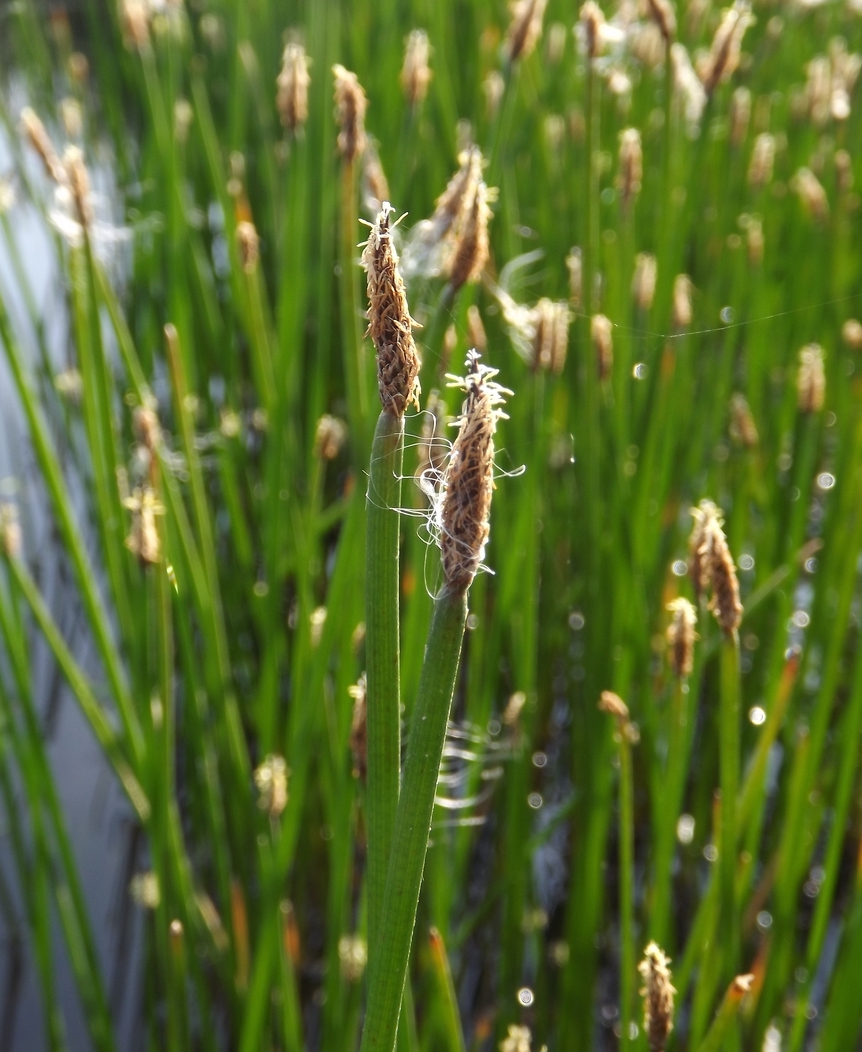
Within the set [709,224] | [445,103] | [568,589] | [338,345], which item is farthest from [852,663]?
[445,103]

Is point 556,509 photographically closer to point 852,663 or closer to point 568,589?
point 568,589

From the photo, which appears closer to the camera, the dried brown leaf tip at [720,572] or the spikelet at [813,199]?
the dried brown leaf tip at [720,572]

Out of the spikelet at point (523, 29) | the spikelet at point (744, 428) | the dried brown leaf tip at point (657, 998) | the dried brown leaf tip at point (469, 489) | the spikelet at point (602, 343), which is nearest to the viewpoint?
the dried brown leaf tip at point (469, 489)

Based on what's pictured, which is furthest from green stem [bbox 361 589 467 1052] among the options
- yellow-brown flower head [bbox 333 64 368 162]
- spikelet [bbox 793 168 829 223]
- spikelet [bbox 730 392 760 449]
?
spikelet [bbox 793 168 829 223]

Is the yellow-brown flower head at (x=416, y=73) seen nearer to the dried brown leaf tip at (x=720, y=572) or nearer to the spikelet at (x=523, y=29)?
the spikelet at (x=523, y=29)

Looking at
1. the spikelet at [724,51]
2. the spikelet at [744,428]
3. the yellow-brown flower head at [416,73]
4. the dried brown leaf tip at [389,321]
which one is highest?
the spikelet at [724,51]

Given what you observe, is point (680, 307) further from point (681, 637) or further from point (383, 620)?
point (383, 620)

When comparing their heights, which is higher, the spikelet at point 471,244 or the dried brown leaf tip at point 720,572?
the spikelet at point 471,244

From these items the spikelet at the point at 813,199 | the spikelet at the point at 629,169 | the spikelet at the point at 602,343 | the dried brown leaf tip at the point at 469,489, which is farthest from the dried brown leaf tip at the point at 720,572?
the spikelet at the point at 813,199

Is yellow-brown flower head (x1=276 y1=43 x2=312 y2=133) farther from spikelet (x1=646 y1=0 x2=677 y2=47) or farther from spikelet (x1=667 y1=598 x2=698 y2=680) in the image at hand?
spikelet (x1=667 y1=598 x2=698 y2=680)
